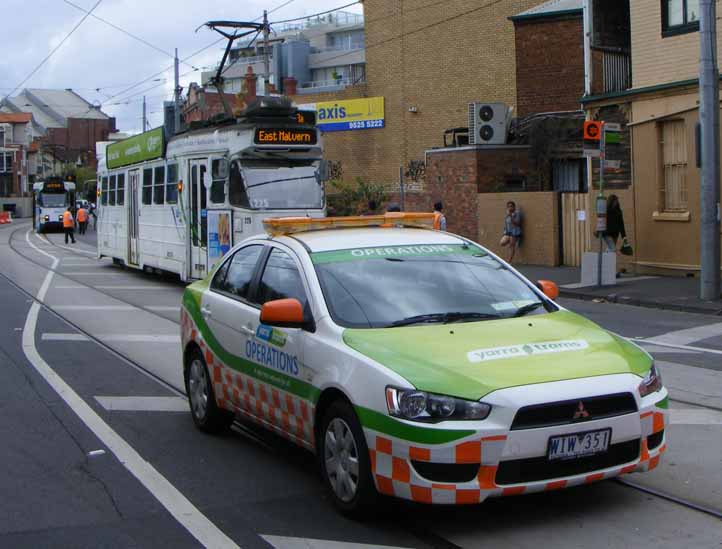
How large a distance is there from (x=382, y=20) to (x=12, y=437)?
39.1 metres

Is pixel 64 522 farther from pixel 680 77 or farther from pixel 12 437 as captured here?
pixel 680 77

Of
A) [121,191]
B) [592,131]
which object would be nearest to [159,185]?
[121,191]

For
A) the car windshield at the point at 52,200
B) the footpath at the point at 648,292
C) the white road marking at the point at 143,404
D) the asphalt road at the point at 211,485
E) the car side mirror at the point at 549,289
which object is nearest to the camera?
the asphalt road at the point at 211,485

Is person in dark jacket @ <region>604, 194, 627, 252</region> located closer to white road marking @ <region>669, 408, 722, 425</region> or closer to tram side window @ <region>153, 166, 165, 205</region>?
tram side window @ <region>153, 166, 165, 205</region>

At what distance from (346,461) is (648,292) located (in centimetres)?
1396

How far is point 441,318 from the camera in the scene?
6.24 meters

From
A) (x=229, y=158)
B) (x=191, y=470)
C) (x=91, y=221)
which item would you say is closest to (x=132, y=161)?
(x=229, y=158)

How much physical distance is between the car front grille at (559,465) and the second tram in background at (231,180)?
13.3m

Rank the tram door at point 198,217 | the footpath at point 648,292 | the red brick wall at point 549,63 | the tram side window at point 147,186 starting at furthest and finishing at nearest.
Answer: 1. the red brick wall at point 549,63
2. the tram side window at point 147,186
3. the tram door at point 198,217
4. the footpath at point 648,292

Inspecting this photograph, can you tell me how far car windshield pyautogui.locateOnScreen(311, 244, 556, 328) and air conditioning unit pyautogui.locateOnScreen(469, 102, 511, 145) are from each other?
2282cm

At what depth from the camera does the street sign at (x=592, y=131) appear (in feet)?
63.4

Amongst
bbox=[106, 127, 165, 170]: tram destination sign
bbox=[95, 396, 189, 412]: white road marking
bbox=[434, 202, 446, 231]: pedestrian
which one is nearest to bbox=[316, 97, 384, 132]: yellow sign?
bbox=[106, 127, 165, 170]: tram destination sign

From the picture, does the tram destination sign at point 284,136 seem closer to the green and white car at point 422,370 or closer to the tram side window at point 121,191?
the tram side window at point 121,191

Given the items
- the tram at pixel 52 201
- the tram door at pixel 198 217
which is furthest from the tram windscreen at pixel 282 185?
the tram at pixel 52 201
